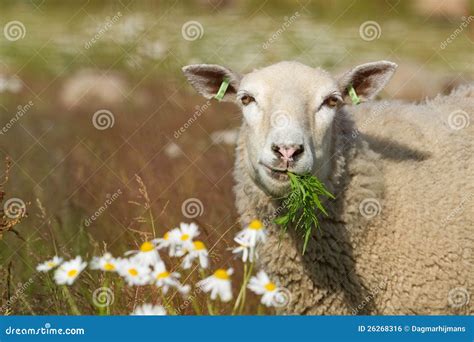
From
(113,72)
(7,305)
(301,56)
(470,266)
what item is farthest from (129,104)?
(470,266)

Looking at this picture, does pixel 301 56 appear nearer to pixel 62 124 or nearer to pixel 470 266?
pixel 62 124

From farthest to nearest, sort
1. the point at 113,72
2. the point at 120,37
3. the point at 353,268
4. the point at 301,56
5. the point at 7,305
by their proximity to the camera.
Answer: the point at 301,56
the point at 113,72
the point at 120,37
the point at 7,305
the point at 353,268

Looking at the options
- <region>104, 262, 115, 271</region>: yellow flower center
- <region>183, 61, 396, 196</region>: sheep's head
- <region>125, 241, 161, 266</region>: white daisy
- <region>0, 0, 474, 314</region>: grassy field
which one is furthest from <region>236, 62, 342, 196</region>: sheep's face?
<region>0, 0, 474, 314</region>: grassy field

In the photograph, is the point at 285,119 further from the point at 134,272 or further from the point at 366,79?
the point at 134,272

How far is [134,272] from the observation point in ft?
11.2

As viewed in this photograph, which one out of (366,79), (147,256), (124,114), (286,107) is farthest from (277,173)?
(124,114)

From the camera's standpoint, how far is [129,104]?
7.56m

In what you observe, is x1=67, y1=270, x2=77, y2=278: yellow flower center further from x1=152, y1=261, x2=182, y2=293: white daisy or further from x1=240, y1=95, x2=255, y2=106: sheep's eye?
x1=240, y1=95, x2=255, y2=106: sheep's eye

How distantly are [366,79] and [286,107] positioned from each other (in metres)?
0.76

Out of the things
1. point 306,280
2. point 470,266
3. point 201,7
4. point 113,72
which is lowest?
point 306,280

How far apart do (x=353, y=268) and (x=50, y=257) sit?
7.44 feet

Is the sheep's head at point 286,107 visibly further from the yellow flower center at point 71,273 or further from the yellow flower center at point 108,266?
the yellow flower center at point 71,273

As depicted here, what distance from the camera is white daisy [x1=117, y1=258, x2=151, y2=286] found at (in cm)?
335

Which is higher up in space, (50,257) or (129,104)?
(129,104)
